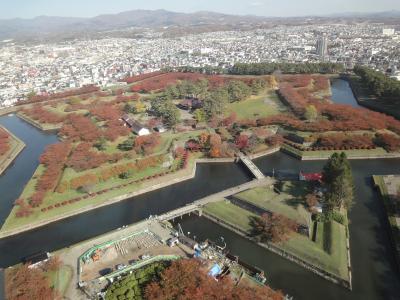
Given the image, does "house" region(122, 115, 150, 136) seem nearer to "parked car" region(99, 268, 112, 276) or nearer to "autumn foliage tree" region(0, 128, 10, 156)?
"autumn foliage tree" region(0, 128, 10, 156)

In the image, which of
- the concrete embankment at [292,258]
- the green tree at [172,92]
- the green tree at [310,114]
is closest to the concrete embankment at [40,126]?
the green tree at [172,92]

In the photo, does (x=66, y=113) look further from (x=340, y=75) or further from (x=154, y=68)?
(x=340, y=75)

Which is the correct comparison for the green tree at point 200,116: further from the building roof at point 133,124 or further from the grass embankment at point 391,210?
the grass embankment at point 391,210

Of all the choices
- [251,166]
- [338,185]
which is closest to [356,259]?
[338,185]

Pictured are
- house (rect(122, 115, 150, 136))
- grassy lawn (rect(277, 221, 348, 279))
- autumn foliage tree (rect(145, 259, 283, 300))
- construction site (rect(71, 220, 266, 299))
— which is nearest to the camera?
autumn foliage tree (rect(145, 259, 283, 300))

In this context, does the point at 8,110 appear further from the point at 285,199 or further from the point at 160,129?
the point at 285,199

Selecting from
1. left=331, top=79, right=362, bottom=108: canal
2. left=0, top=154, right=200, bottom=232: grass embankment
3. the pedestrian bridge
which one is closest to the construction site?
left=0, top=154, right=200, bottom=232: grass embankment

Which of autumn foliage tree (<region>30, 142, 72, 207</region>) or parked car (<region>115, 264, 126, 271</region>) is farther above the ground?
autumn foliage tree (<region>30, 142, 72, 207</region>)
